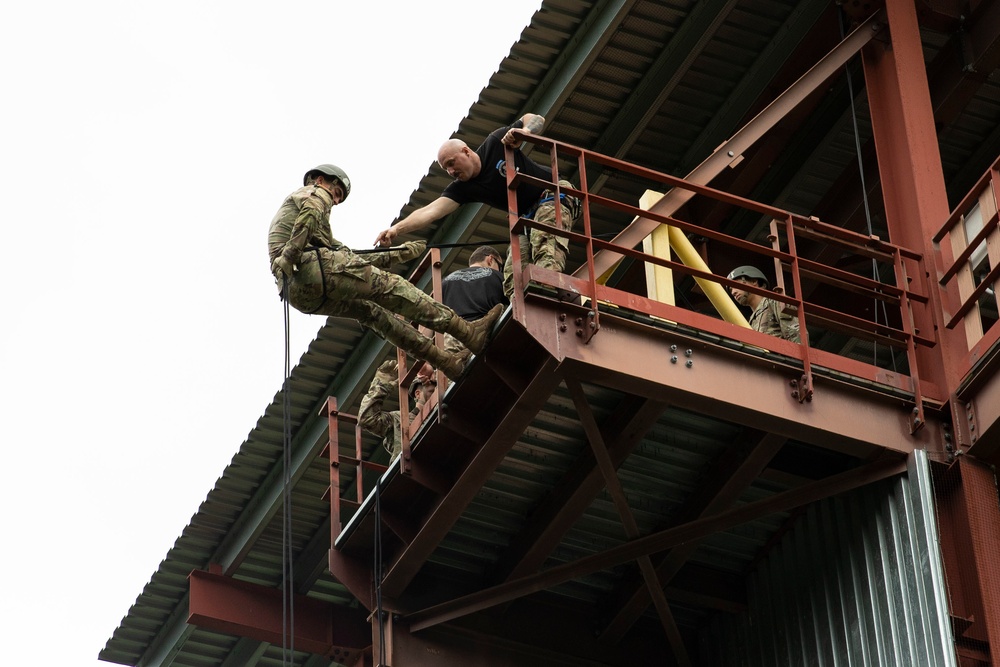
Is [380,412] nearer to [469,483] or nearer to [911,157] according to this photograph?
[469,483]

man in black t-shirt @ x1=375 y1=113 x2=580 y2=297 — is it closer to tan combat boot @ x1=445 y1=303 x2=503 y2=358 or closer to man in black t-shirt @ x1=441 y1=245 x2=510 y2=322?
man in black t-shirt @ x1=441 y1=245 x2=510 y2=322

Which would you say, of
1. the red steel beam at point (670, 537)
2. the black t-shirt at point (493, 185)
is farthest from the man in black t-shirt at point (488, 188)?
the red steel beam at point (670, 537)

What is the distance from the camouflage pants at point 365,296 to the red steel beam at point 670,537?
206 centimetres

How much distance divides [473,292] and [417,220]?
744 millimetres

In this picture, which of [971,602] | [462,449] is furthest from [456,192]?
[971,602]

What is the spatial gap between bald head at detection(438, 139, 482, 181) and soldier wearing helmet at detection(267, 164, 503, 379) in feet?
3.61

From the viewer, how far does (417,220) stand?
15250 millimetres

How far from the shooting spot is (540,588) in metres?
14.9

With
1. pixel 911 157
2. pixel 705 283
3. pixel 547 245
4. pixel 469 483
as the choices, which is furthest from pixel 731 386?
pixel 911 157

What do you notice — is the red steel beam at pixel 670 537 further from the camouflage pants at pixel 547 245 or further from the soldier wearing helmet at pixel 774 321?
the camouflage pants at pixel 547 245

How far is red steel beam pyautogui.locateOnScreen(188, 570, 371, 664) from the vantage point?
20281mm

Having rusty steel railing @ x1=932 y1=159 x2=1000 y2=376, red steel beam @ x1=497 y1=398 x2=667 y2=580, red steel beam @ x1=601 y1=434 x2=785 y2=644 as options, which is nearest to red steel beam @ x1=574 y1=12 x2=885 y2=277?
red steel beam @ x1=497 y1=398 x2=667 y2=580

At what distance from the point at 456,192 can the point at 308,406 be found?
570 centimetres

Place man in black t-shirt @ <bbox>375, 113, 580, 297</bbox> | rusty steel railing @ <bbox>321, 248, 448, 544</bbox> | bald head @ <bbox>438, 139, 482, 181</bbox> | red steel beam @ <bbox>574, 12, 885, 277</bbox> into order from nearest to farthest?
rusty steel railing @ <bbox>321, 248, 448, 544</bbox>
man in black t-shirt @ <bbox>375, 113, 580, 297</bbox>
bald head @ <bbox>438, 139, 482, 181</bbox>
red steel beam @ <bbox>574, 12, 885, 277</bbox>
